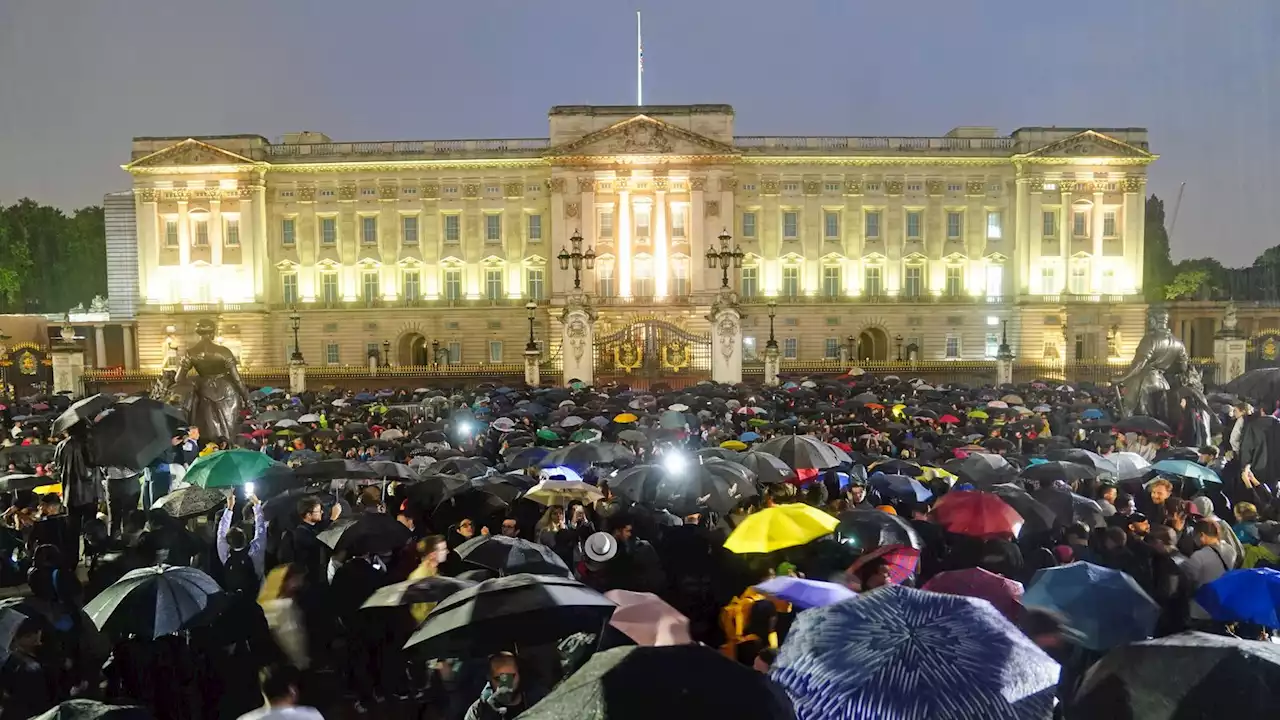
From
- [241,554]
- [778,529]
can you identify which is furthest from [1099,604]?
[241,554]

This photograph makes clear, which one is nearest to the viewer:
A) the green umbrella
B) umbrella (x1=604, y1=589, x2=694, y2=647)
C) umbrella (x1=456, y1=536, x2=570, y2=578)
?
umbrella (x1=604, y1=589, x2=694, y2=647)

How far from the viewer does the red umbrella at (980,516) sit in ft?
26.0

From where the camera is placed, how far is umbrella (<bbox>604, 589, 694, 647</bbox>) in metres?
5.71

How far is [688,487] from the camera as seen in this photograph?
30.6 ft

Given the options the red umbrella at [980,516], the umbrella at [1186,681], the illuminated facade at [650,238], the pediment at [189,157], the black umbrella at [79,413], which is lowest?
the red umbrella at [980,516]

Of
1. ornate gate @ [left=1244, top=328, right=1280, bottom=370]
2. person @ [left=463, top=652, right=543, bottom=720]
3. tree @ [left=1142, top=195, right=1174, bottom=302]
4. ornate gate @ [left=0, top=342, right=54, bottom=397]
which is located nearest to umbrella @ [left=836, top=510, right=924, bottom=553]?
person @ [left=463, top=652, right=543, bottom=720]

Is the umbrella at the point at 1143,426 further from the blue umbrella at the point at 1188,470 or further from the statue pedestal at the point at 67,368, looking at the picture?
the statue pedestal at the point at 67,368

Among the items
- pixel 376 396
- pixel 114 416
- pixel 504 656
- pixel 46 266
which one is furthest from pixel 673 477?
pixel 46 266

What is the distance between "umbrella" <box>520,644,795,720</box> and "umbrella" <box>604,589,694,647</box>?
1.88 meters

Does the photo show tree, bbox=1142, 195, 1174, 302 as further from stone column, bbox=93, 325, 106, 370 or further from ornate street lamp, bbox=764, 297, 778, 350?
stone column, bbox=93, 325, 106, 370

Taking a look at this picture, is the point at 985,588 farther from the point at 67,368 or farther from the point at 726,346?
the point at 67,368

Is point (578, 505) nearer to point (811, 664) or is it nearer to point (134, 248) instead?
point (811, 664)

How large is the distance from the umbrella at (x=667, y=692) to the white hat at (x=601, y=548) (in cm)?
393

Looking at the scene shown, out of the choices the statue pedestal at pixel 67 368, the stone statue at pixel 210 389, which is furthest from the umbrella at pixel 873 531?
the statue pedestal at pixel 67 368
